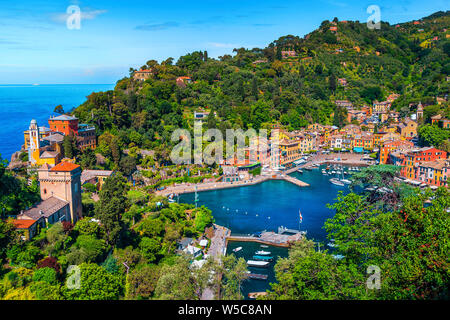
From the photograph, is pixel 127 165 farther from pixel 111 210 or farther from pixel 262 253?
pixel 262 253

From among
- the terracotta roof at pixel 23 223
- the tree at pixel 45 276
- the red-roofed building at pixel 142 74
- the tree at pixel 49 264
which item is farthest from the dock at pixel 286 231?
the red-roofed building at pixel 142 74

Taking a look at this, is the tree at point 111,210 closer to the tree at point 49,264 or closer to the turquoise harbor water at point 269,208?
the tree at point 49,264

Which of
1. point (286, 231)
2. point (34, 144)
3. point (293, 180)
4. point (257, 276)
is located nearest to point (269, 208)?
point (286, 231)

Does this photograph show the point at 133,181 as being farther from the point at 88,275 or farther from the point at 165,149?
the point at 88,275

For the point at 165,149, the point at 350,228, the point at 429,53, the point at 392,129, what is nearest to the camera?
the point at 350,228

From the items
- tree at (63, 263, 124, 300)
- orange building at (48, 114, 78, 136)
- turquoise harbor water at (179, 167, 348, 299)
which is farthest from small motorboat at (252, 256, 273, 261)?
orange building at (48, 114, 78, 136)

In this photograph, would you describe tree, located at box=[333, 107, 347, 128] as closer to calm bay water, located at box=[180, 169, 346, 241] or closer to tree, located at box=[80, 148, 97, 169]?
calm bay water, located at box=[180, 169, 346, 241]
